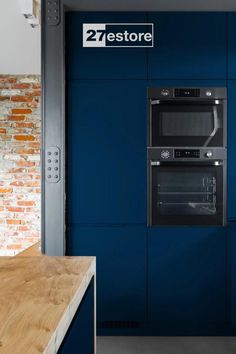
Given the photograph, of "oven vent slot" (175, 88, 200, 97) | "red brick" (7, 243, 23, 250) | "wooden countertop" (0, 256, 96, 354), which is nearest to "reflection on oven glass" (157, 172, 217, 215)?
"oven vent slot" (175, 88, 200, 97)

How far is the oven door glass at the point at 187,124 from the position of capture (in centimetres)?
279

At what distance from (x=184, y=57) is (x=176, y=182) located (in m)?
0.89

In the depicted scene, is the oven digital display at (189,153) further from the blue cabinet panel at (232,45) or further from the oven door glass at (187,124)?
the blue cabinet panel at (232,45)

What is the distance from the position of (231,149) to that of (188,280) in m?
0.97

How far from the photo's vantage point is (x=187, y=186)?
2811mm

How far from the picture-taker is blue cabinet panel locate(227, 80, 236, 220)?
2.78m

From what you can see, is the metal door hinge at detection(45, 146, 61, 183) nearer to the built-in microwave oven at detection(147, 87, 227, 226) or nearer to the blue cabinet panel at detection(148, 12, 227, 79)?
the built-in microwave oven at detection(147, 87, 227, 226)

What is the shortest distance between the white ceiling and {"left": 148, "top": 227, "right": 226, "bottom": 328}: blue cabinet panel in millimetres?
1556

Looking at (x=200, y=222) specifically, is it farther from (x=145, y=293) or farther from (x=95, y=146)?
(x=95, y=146)

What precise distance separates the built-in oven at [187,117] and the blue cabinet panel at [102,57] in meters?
0.22

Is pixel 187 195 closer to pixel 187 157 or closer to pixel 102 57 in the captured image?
pixel 187 157

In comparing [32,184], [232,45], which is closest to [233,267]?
[232,45]

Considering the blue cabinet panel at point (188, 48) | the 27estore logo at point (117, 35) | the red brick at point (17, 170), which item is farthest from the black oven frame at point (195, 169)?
the red brick at point (17, 170)

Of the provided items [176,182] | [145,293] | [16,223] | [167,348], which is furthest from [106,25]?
[16,223]
